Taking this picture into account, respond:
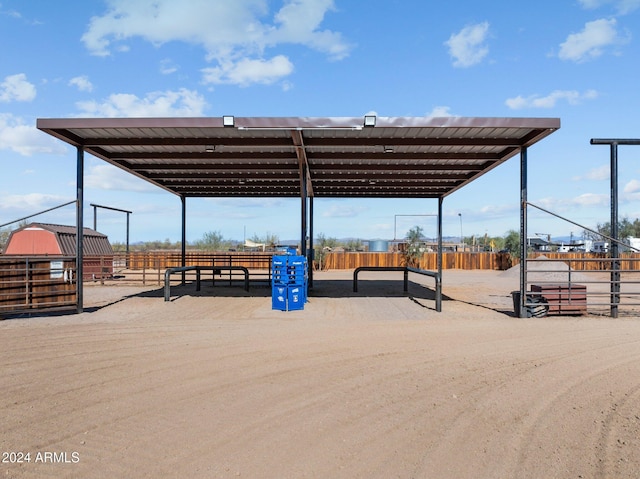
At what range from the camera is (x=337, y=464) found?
3.69 meters

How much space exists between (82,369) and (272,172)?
34.4 feet

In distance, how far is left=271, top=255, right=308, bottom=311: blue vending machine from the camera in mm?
12359

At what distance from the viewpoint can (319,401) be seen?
16.8ft

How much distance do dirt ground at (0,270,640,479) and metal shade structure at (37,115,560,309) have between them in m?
4.50

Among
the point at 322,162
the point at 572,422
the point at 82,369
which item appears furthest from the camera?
the point at 322,162

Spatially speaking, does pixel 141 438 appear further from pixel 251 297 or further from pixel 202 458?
pixel 251 297

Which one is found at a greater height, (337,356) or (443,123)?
(443,123)

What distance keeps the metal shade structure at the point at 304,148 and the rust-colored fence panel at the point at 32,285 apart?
5.57 ft

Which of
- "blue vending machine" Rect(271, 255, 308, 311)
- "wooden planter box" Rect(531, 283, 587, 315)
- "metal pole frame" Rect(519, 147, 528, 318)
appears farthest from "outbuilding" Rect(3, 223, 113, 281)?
"wooden planter box" Rect(531, 283, 587, 315)

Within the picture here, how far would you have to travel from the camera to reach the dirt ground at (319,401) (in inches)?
147

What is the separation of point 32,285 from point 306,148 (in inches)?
315

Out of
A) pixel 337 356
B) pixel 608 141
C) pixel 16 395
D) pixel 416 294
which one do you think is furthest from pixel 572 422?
pixel 416 294

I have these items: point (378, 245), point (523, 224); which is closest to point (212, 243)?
point (378, 245)

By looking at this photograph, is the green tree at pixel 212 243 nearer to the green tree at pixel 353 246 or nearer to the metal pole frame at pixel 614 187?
the green tree at pixel 353 246
